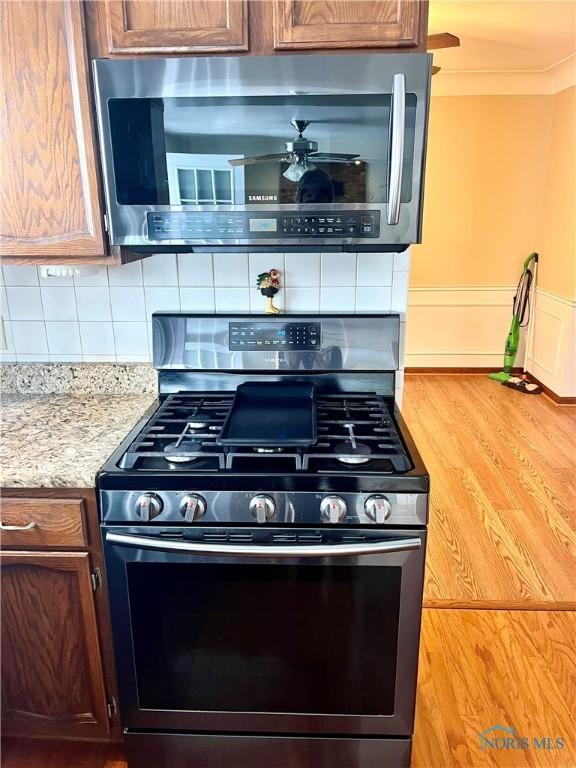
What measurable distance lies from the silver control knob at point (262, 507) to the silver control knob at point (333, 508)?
11 centimetres

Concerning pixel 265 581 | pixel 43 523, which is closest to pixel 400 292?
pixel 265 581

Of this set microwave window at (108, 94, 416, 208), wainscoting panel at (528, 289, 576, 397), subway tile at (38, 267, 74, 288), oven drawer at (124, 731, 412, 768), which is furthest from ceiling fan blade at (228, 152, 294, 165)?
wainscoting panel at (528, 289, 576, 397)

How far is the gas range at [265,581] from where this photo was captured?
1236mm

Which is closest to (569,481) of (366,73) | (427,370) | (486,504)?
(486,504)

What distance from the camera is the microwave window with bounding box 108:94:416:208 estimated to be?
1.25 meters

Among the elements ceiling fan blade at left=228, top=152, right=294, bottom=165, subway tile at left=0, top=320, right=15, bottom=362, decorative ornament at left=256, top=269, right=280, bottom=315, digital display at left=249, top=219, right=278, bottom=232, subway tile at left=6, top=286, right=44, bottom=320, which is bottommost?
subway tile at left=0, top=320, right=15, bottom=362

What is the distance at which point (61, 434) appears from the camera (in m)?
1.47

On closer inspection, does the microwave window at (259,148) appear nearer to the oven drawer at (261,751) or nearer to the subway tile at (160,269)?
the subway tile at (160,269)

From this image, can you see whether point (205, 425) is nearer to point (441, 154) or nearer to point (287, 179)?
point (287, 179)

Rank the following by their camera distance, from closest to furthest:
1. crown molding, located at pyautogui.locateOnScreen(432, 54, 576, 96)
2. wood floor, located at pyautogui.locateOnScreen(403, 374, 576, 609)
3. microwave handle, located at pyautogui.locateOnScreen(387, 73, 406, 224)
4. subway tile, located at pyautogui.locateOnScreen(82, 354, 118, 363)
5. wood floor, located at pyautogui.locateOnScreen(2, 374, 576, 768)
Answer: microwave handle, located at pyautogui.locateOnScreen(387, 73, 406, 224)
wood floor, located at pyautogui.locateOnScreen(2, 374, 576, 768)
subway tile, located at pyautogui.locateOnScreen(82, 354, 118, 363)
wood floor, located at pyautogui.locateOnScreen(403, 374, 576, 609)
crown molding, located at pyautogui.locateOnScreen(432, 54, 576, 96)

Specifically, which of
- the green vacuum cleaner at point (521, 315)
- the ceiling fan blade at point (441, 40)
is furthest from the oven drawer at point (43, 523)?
the green vacuum cleaner at point (521, 315)

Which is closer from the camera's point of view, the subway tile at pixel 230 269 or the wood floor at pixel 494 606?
the wood floor at pixel 494 606

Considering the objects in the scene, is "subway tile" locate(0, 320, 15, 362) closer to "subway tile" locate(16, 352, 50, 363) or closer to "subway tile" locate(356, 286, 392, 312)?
"subway tile" locate(16, 352, 50, 363)

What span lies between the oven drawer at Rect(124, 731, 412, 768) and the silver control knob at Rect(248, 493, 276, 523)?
624 mm
